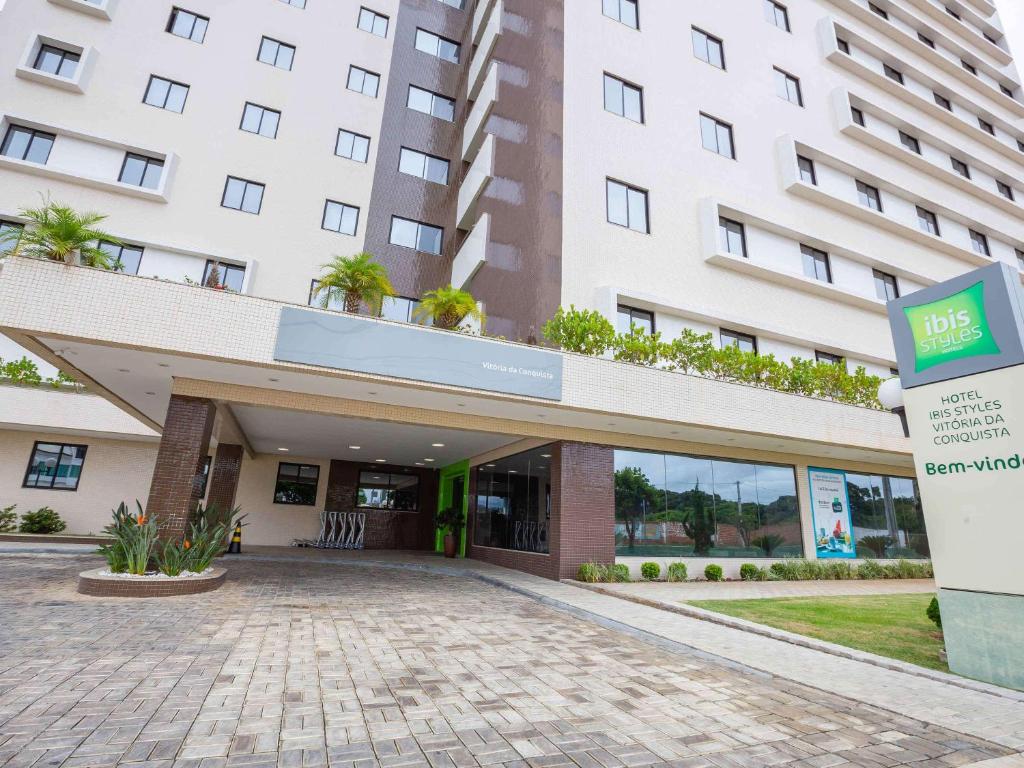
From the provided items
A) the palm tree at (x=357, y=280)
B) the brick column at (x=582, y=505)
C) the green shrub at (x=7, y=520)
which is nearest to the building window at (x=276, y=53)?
the palm tree at (x=357, y=280)

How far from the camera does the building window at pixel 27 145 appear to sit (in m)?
16.9

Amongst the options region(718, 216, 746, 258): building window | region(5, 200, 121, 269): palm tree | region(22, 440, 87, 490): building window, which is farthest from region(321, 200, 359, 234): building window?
region(718, 216, 746, 258): building window

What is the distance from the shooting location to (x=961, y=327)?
6.13 metres

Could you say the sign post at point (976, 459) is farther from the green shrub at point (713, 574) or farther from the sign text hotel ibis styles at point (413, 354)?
the green shrub at point (713, 574)

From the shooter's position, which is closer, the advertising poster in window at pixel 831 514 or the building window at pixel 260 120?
the advertising poster in window at pixel 831 514

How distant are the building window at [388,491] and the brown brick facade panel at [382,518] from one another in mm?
167

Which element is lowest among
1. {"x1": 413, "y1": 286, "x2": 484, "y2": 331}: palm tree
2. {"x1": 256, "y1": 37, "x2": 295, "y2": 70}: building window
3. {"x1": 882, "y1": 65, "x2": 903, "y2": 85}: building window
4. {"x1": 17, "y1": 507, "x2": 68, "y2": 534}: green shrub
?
{"x1": 17, "y1": 507, "x2": 68, "y2": 534}: green shrub

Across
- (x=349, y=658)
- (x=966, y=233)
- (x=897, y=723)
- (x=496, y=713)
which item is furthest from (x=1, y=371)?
(x=966, y=233)

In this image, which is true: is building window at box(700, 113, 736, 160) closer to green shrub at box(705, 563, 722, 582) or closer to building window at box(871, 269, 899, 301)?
building window at box(871, 269, 899, 301)

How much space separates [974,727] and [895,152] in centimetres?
2657

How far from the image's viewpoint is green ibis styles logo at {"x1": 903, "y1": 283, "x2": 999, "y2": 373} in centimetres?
595

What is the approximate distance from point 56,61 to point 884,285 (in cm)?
3141

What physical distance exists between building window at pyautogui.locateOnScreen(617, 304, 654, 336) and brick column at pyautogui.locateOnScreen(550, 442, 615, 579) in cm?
373

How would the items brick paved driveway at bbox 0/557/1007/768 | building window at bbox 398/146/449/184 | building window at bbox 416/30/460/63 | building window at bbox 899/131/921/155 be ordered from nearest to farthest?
brick paved driveway at bbox 0/557/1007/768 → building window at bbox 398/146/449/184 → building window at bbox 416/30/460/63 → building window at bbox 899/131/921/155
